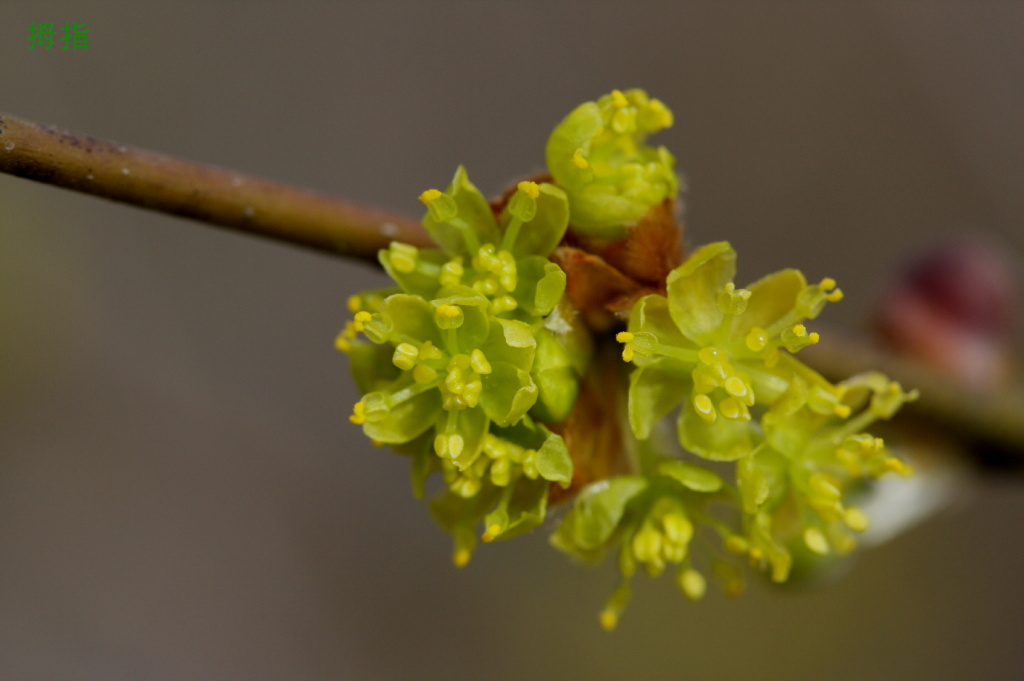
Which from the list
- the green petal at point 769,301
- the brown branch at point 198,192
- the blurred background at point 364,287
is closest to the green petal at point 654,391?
the green petal at point 769,301

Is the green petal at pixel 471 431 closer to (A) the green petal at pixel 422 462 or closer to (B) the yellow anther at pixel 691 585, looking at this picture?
(A) the green petal at pixel 422 462

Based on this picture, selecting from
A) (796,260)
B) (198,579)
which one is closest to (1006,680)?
(796,260)

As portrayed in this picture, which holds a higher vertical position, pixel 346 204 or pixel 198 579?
pixel 346 204

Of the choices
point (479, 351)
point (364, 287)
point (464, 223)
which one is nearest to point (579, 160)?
point (464, 223)

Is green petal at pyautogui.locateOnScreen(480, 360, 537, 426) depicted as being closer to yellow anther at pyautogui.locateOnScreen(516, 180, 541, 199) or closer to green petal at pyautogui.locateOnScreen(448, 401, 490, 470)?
green petal at pyautogui.locateOnScreen(448, 401, 490, 470)

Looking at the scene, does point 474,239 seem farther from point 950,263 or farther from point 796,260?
point 796,260
